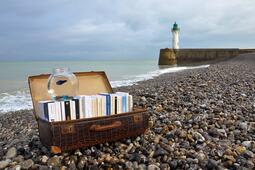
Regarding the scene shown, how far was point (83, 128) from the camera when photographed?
9.55ft

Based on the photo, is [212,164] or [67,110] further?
[67,110]

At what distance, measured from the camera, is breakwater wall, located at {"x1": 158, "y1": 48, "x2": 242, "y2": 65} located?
4384 centimetres

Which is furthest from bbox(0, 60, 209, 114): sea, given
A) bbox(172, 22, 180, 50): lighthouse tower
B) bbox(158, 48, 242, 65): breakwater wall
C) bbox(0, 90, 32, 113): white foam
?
bbox(172, 22, 180, 50): lighthouse tower

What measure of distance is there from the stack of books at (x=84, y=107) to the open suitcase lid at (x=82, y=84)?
453mm

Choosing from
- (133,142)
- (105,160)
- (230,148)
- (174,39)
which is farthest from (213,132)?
(174,39)

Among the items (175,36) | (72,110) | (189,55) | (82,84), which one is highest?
(175,36)

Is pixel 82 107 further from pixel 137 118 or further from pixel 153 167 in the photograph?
pixel 153 167

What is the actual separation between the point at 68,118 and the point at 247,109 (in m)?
3.39

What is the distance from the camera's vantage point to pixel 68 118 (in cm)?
298

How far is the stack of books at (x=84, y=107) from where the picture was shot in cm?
290

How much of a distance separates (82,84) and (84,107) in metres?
0.80

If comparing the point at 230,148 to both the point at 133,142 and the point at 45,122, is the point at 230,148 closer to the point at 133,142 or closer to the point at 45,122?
the point at 133,142

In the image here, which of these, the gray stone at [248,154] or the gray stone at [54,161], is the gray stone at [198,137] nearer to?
the gray stone at [248,154]

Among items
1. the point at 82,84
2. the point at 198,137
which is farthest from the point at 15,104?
the point at 198,137
